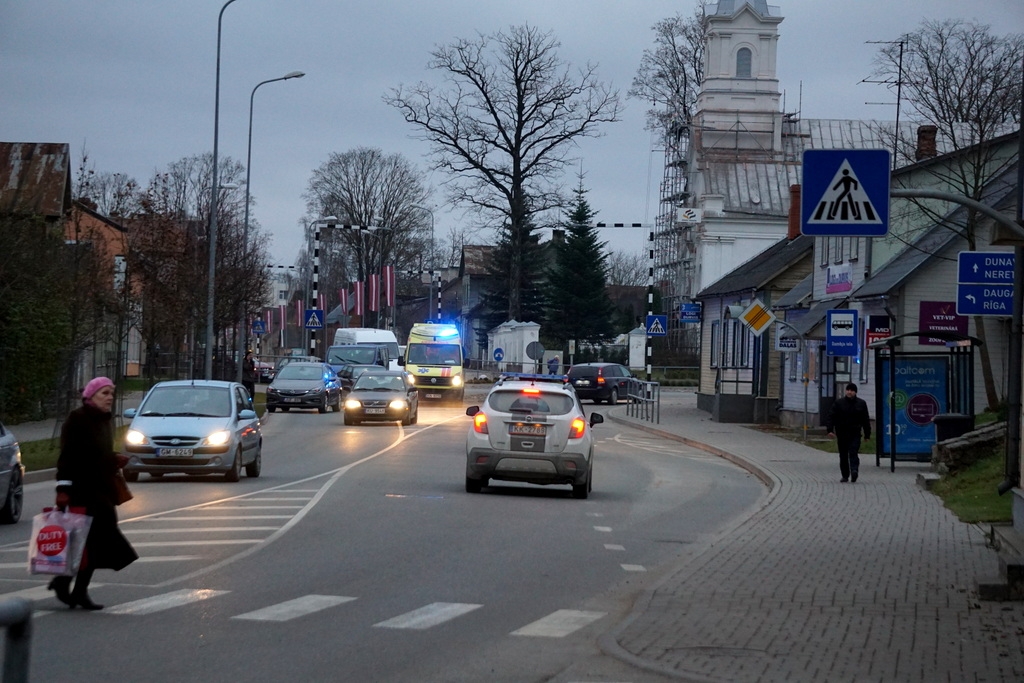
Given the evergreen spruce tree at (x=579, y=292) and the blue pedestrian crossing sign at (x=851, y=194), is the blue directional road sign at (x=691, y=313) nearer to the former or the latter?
the evergreen spruce tree at (x=579, y=292)

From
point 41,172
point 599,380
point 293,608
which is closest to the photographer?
point 293,608

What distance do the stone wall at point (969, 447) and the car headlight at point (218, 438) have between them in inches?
449

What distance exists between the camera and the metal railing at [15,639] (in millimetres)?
3506

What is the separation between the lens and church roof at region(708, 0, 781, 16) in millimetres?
80000

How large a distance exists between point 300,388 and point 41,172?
39.0ft

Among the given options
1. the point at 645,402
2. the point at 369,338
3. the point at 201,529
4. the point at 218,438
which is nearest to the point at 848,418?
the point at 218,438

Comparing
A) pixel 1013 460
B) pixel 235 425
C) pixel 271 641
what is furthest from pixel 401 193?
pixel 271 641

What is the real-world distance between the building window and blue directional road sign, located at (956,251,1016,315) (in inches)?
2564

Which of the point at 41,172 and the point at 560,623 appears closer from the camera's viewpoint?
the point at 560,623

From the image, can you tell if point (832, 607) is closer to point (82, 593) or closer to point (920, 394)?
point (82, 593)

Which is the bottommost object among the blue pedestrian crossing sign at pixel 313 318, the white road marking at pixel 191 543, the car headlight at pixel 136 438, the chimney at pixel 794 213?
the white road marking at pixel 191 543

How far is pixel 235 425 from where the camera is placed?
21438 millimetres

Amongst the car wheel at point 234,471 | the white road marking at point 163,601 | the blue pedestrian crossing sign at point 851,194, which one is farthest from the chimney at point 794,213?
the white road marking at point 163,601

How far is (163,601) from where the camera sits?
403 inches
